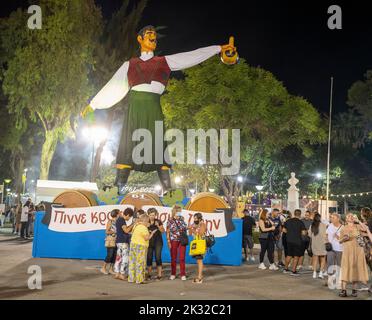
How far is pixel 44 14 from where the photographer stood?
25.5 meters

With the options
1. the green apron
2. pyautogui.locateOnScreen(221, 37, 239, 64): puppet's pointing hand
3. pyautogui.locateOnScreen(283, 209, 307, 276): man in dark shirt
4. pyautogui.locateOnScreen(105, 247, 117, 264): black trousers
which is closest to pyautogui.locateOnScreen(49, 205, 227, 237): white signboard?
the green apron

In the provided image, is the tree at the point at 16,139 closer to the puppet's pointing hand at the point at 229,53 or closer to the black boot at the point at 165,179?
the black boot at the point at 165,179

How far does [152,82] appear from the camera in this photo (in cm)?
1397

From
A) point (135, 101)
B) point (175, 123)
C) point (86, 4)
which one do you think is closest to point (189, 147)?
point (175, 123)

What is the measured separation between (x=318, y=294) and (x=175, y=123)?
804 inches

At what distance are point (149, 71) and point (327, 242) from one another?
7.05 meters

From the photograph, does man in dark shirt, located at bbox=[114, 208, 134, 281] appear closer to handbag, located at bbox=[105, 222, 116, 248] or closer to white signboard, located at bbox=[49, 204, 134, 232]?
handbag, located at bbox=[105, 222, 116, 248]

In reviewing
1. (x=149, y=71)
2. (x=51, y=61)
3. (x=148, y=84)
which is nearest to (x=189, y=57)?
(x=149, y=71)

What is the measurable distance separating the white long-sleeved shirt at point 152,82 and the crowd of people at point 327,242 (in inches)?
194

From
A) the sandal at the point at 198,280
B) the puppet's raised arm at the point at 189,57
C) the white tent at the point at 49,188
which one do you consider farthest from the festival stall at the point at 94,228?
the white tent at the point at 49,188

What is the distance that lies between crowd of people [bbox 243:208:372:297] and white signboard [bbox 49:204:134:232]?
14.2ft

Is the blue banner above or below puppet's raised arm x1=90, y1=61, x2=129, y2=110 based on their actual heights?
below

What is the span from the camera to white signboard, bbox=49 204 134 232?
→ 44.8ft

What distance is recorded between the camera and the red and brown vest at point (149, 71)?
13945 mm
